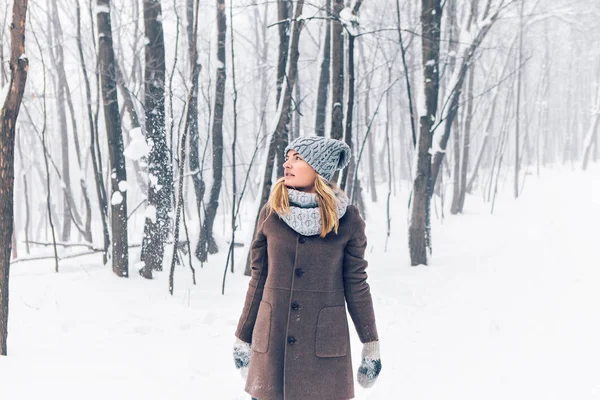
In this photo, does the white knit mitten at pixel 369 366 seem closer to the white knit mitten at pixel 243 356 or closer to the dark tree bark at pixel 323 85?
the white knit mitten at pixel 243 356

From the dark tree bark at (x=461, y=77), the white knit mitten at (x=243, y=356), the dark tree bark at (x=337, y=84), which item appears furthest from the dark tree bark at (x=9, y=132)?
the dark tree bark at (x=461, y=77)

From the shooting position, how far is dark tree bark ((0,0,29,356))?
350 centimetres

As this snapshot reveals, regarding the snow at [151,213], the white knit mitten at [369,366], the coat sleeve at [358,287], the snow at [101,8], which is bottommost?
the white knit mitten at [369,366]

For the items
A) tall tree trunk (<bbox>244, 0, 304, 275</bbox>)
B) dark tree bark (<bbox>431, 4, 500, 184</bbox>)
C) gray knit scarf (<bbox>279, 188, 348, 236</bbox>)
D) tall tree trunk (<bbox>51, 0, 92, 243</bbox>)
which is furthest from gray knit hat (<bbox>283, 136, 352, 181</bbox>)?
tall tree trunk (<bbox>51, 0, 92, 243</bbox>)

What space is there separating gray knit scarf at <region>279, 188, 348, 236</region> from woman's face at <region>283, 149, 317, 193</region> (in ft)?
0.15

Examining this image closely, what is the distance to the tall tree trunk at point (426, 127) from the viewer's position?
7.93 meters

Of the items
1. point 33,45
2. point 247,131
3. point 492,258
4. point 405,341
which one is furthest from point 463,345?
point 247,131

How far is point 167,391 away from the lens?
11.4ft

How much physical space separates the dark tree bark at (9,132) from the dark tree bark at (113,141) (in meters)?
2.83

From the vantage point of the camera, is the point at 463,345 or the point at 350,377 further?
the point at 463,345

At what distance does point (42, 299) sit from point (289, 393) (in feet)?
14.2

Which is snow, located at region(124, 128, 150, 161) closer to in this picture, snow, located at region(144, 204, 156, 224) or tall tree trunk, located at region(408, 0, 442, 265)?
snow, located at region(144, 204, 156, 224)

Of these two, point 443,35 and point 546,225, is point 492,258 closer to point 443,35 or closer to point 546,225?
point 546,225

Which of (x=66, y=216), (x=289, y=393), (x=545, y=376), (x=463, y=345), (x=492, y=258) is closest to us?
(x=289, y=393)
